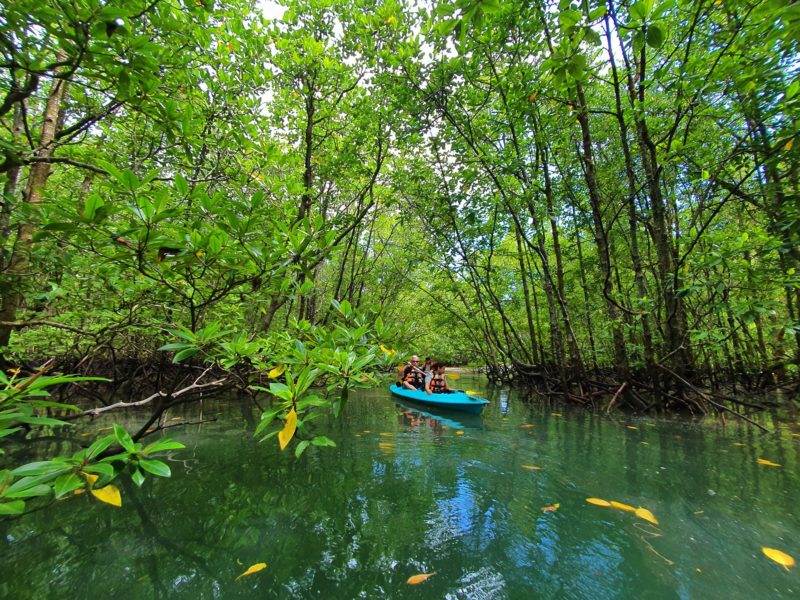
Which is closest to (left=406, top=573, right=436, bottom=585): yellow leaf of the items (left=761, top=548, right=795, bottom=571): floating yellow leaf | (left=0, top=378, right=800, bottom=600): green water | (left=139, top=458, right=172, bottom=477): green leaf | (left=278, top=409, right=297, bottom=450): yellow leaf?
(left=0, top=378, right=800, bottom=600): green water

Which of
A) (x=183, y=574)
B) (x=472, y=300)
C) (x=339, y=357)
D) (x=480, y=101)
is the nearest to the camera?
(x=339, y=357)

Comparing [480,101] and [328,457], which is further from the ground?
[480,101]

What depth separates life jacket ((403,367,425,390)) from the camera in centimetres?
988

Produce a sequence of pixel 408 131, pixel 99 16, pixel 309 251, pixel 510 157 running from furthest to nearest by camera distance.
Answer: pixel 408 131
pixel 510 157
pixel 309 251
pixel 99 16

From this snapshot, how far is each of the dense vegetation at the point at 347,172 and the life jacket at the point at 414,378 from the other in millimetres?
3020

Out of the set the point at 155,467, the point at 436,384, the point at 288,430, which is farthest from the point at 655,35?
the point at 436,384

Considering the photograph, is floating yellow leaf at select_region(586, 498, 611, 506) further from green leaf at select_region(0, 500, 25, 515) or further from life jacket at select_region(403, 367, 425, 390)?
life jacket at select_region(403, 367, 425, 390)

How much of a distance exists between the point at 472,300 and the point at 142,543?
10799 millimetres

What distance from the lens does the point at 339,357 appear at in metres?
1.42

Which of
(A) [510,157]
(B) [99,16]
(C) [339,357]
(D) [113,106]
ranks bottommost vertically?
(C) [339,357]

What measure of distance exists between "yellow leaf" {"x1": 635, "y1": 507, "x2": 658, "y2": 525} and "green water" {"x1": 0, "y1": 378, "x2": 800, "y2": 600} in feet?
0.19

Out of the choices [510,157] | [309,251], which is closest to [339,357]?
[309,251]

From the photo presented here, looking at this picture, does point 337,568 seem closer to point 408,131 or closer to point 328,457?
point 328,457

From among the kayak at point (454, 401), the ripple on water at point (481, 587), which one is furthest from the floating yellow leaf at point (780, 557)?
the kayak at point (454, 401)
